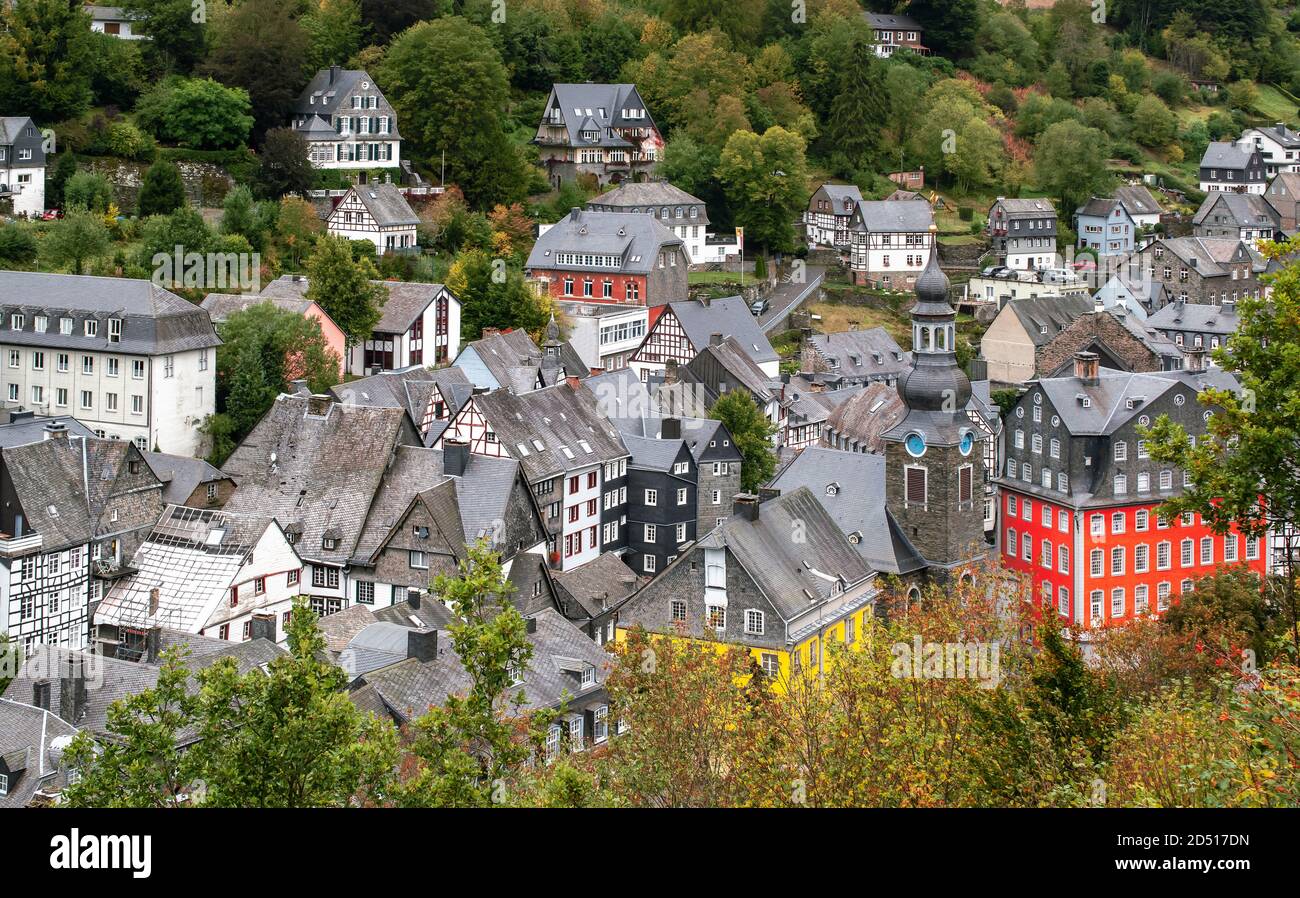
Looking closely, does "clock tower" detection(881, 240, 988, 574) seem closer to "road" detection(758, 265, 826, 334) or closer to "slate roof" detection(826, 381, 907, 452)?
"slate roof" detection(826, 381, 907, 452)

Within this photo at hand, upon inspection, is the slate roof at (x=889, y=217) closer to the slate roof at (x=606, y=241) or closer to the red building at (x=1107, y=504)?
the slate roof at (x=606, y=241)

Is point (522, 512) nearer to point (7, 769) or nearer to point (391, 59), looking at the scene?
point (7, 769)

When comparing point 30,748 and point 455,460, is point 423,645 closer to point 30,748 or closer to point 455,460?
point 30,748

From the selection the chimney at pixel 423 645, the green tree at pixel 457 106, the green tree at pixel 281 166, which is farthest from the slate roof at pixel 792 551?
the green tree at pixel 457 106

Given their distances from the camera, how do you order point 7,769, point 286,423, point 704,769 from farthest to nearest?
1. point 286,423
2. point 7,769
3. point 704,769

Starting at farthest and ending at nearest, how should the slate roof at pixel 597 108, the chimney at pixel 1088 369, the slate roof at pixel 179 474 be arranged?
the slate roof at pixel 597 108 < the chimney at pixel 1088 369 < the slate roof at pixel 179 474

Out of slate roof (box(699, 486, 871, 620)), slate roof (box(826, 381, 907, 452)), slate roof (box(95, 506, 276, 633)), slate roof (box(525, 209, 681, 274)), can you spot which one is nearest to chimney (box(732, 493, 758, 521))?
slate roof (box(699, 486, 871, 620))
